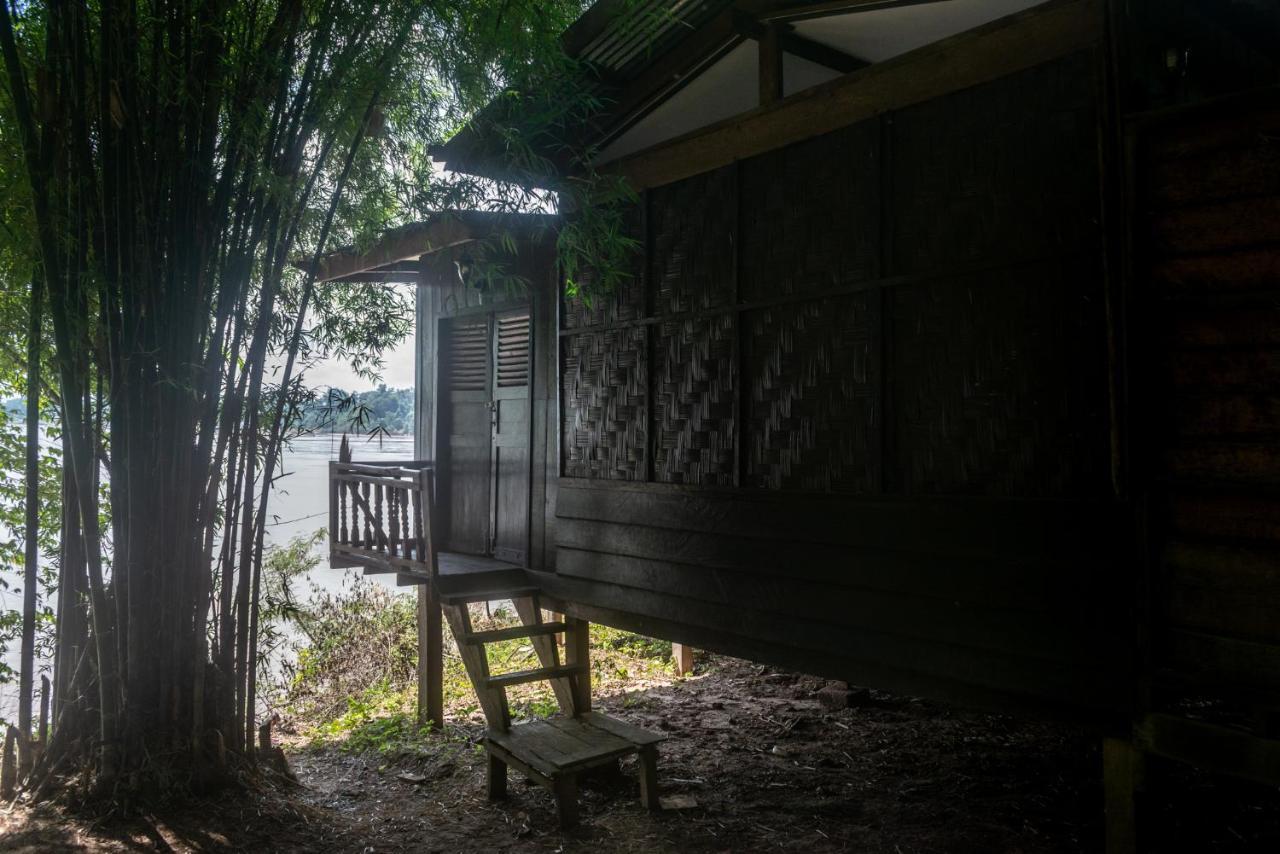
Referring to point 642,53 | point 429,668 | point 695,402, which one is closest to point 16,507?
point 429,668

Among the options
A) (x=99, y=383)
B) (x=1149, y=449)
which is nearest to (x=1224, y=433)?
(x=1149, y=449)

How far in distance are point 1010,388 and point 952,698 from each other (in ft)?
4.05

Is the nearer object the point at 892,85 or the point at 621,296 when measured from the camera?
the point at 892,85

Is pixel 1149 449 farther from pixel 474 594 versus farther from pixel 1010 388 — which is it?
pixel 474 594

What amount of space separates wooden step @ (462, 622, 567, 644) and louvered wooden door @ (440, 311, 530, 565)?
78cm

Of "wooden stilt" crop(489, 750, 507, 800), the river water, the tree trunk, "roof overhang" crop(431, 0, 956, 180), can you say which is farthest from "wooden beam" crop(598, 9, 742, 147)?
"wooden stilt" crop(489, 750, 507, 800)

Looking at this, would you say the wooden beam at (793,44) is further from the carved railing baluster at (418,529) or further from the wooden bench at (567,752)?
the wooden bench at (567,752)

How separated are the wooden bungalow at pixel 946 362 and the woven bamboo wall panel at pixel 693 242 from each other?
2cm

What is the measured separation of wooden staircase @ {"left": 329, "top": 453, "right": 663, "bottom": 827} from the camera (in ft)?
15.9

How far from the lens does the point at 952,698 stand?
3.57 m

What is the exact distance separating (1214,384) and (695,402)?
2529 mm

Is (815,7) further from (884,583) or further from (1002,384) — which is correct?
(884,583)

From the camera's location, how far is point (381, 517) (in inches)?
253

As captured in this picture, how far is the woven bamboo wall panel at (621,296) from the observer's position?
5.10 meters
